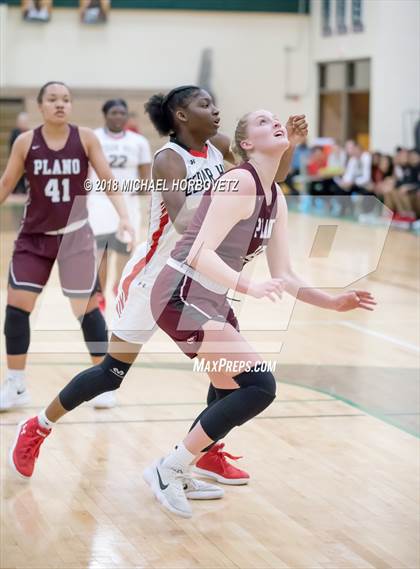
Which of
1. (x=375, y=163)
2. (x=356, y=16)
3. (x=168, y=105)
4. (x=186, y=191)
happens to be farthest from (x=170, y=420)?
(x=356, y=16)

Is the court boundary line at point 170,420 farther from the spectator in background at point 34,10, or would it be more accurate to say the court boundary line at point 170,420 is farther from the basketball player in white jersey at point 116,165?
the spectator in background at point 34,10

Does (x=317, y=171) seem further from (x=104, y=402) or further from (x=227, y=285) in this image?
(x=227, y=285)

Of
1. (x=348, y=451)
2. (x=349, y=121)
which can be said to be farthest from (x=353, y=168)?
(x=348, y=451)

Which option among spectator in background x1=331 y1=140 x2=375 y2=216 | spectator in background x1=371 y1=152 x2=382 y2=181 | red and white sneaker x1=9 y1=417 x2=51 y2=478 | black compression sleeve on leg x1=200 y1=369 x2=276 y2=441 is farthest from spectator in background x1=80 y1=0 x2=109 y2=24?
black compression sleeve on leg x1=200 y1=369 x2=276 y2=441

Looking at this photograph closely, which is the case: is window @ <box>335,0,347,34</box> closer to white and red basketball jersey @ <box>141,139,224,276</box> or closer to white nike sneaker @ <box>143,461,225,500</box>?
white and red basketball jersey @ <box>141,139,224,276</box>

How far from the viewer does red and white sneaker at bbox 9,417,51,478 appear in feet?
14.0

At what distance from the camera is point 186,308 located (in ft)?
12.3

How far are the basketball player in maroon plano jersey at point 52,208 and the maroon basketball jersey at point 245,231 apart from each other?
58.3 inches

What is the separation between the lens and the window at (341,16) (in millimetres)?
20828

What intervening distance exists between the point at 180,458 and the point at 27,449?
71cm

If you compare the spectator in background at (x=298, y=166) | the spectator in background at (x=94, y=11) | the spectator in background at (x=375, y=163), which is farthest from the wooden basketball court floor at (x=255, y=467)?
the spectator in background at (x=94, y=11)

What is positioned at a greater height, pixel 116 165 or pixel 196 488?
pixel 116 165

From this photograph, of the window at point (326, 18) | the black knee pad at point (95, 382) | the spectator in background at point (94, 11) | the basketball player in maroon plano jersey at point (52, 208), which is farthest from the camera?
the spectator in background at point (94, 11)

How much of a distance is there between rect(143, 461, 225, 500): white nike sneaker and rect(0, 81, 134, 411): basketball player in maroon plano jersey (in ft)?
4.43
